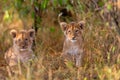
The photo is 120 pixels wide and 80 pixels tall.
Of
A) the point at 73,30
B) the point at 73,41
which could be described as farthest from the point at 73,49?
the point at 73,30

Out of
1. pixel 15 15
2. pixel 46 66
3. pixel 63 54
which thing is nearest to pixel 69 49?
pixel 63 54

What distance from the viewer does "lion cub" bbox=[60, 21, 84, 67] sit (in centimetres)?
837

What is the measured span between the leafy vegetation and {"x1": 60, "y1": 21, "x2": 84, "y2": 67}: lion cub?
12cm

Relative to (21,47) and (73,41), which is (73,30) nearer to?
(73,41)

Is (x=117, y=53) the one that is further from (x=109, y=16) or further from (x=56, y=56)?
(x=56, y=56)

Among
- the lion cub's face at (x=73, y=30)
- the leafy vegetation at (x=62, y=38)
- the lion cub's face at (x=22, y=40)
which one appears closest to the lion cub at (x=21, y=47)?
the lion cub's face at (x=22, y=40)

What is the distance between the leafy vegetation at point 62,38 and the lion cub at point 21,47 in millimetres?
183

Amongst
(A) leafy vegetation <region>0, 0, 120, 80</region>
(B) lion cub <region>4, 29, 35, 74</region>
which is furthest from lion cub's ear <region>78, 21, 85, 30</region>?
(B) lion cub <region>4, 29, 35, 74</region>

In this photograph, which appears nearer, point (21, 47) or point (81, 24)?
point (21, 47)

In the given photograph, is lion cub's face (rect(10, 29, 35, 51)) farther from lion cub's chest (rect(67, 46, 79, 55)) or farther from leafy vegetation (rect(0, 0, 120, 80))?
lion cub's chest (rect(67, 46, 79, 55))

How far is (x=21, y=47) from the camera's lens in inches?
319

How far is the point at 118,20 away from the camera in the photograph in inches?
324

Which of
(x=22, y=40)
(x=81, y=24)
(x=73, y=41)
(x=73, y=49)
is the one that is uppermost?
(x=81, y=24)

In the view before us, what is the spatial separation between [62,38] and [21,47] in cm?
188
